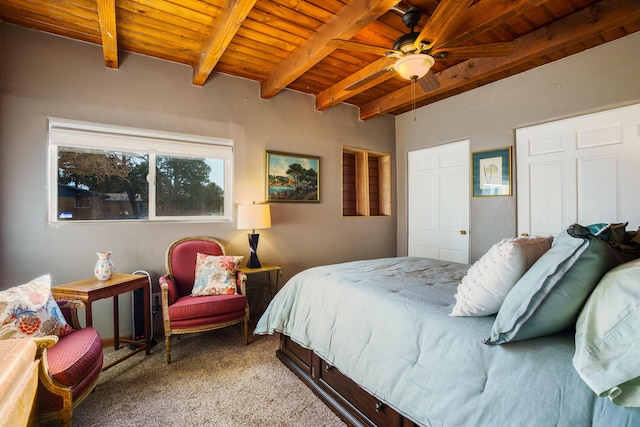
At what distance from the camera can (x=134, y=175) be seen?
3.06 meters

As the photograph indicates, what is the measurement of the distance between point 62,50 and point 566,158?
4.82 meters

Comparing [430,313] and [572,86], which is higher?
[572,86]

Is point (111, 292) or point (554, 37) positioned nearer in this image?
point (111, 292)

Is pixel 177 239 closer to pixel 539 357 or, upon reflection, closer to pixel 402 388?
pixel 402 388

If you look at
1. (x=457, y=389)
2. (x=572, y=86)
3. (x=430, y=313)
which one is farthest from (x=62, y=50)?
(x=572, y=86)

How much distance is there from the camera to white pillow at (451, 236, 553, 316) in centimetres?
123

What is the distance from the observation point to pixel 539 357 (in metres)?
1.01

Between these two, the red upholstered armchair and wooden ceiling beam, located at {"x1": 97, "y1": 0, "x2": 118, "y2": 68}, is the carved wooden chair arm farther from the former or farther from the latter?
wooden ceiling beam, located at {"x1": 97, "y1": 0, "x2": 118, "y2": 68}

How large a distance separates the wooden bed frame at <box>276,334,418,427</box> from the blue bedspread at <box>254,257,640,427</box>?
0.37 feet

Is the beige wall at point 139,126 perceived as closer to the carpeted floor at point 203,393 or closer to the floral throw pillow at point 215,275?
the floral throw pillow at point 215,275

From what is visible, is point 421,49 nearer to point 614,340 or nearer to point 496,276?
point 496,276

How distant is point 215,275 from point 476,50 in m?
2.78

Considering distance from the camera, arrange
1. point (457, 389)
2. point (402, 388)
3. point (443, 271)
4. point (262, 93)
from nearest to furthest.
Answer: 1. point (457, 389)
2. point (402, 388)
3. point (443, 271)
4. point (262, 93)

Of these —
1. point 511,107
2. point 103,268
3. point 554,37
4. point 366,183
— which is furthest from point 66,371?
point 511,107
